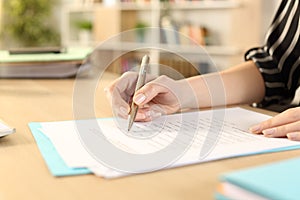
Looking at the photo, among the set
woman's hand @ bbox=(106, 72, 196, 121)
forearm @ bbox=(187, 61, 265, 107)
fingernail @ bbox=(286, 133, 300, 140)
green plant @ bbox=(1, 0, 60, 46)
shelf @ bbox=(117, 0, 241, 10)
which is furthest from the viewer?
green plant @ bbox=(1, 0, 60, 46)

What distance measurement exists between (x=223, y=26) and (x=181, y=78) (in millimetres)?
2462

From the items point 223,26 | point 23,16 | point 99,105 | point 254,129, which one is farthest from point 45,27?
point 254,129

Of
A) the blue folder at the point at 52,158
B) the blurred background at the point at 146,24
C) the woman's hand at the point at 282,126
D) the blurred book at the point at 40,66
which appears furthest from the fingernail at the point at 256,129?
the blurred background at the point at 146,24

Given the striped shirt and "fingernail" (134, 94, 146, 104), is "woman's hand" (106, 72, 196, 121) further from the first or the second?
the striped shirt

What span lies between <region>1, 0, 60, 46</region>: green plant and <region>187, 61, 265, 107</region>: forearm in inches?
139

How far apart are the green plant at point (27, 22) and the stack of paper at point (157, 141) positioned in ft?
12.2

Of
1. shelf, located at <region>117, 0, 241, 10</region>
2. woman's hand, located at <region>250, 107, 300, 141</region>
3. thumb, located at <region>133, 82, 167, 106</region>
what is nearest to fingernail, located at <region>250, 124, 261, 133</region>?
woman's hand, located at <region>250, 107, 300, 141</region>

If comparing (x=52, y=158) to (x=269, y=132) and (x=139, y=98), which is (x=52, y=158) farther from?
(x=269, y=132)

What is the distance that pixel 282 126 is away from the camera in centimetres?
67

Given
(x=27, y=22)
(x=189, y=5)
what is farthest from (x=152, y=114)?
(x=27, y=22)

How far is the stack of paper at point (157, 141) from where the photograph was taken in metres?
0.54

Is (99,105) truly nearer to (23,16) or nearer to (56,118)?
(56,118)

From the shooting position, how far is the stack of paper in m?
0.54

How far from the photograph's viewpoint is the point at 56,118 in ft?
2.67
